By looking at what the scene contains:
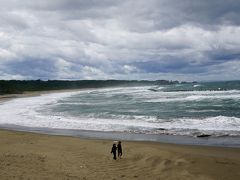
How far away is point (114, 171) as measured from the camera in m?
13.7

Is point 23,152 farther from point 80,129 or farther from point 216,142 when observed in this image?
point 216,142

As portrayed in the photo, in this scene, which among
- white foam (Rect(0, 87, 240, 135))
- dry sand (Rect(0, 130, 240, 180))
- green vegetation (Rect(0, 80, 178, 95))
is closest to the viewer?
dry sand (Rect(0, 130, 240, 180))

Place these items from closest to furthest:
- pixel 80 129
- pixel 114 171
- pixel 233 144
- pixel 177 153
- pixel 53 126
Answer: pixel 114 171, pixel 177 153, pixel 233 144, pixel 80 129, pixel 53 126

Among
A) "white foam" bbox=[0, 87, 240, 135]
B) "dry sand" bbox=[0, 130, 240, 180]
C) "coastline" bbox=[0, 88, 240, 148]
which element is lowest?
"dry sand" bbox=[0, 130, 240, 180]

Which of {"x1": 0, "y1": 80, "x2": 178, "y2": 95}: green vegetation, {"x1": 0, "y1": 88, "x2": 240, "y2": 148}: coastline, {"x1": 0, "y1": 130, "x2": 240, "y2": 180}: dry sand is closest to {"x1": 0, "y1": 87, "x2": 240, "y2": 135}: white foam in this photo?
{"x1": 0, "y1": 88, "x2": 240, "y2": 148}: coastline

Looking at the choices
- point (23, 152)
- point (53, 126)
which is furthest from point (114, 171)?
point (53, 126)

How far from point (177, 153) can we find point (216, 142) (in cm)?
380

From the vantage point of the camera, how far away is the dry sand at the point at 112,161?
13.0m

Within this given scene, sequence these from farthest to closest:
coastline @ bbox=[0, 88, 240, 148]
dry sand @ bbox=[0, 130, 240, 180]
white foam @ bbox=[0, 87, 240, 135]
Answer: white foam @ bbox=[0, 87, 240, 135] → coastline @ bbox=[0, 88, 240, 148] → dry sand @ bbox=[0, 130, 240, 180]

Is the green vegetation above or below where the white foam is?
above

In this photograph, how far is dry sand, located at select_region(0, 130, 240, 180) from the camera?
13.0 meters

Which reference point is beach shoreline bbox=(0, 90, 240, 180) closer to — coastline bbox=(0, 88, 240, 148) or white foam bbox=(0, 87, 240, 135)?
coastline bbox=(0, 88, 240, 148)

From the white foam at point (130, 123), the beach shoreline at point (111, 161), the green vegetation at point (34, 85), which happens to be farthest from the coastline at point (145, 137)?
the green vegetation at point (34, 85)

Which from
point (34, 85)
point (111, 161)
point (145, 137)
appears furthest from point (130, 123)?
point (34, 85)
